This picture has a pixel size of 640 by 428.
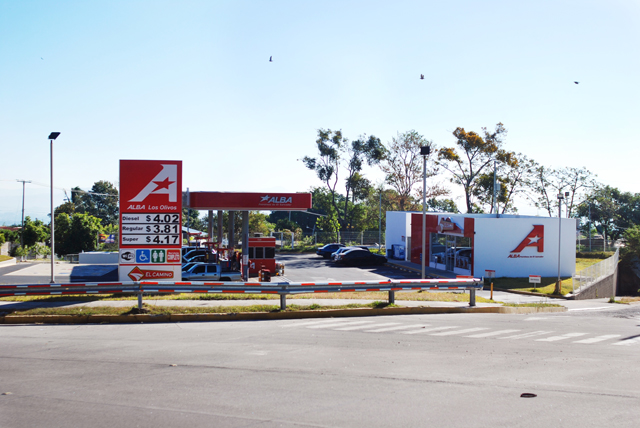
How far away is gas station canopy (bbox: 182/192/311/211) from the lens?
80.1ft

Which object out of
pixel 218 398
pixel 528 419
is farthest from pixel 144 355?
pixel 528 419

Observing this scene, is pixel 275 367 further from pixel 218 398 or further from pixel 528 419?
pixel 528 419

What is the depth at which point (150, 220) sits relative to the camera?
58.6ft

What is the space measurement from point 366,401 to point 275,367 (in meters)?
2.11

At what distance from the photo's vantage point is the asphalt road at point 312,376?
6102mm

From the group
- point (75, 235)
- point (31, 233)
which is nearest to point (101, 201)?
point (31, 233)

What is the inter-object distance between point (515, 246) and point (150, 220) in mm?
26562

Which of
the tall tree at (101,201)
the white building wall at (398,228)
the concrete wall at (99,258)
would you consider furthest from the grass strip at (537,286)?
the tall tree at (101,201)

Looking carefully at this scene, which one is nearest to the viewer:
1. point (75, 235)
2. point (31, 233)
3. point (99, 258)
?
point (99, 258)

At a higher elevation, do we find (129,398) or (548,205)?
(548,205)

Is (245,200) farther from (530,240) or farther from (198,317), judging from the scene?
(530,240)

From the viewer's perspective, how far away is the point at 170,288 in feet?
44.7

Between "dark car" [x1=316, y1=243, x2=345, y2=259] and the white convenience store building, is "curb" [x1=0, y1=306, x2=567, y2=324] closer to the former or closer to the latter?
the white convenience store building

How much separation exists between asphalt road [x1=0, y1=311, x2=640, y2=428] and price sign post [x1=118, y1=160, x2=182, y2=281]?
5.98 m
